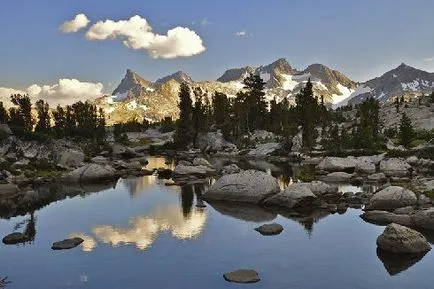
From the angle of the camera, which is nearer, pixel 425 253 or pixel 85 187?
pixel 425 253

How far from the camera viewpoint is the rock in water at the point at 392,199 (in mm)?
39281

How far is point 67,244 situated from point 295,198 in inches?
770

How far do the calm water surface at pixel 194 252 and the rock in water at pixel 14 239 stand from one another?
904mm

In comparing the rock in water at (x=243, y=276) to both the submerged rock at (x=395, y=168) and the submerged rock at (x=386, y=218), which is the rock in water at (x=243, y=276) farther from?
the submerged rock at (x=395, y=168)

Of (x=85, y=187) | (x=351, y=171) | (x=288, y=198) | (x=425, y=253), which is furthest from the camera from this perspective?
(x=351, y=171)

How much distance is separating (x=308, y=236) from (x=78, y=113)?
140448 millimetres

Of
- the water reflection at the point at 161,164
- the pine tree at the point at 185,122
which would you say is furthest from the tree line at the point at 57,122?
the water reflection at the point at 161,164

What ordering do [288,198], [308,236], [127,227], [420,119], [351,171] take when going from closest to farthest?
[308,236]
[127,227]
[288,198]
[351,171]
[420,119]

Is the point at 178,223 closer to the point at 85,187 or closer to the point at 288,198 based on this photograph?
the point at 288,198

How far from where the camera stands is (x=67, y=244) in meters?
31.2

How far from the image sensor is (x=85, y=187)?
192ft

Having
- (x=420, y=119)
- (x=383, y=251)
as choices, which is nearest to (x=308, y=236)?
(x=383, y=251)

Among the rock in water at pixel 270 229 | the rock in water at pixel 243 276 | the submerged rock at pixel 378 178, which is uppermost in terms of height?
the submerged rock at pixel 378 178

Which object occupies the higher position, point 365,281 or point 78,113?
point 78,113
